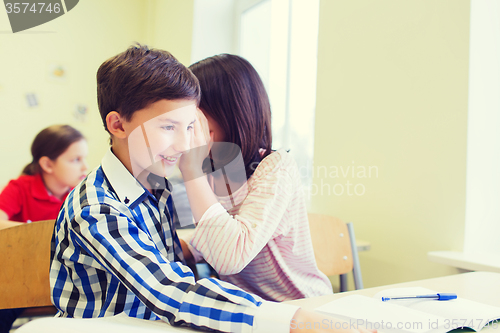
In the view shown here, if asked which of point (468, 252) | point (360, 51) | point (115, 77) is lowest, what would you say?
point (468, 252)

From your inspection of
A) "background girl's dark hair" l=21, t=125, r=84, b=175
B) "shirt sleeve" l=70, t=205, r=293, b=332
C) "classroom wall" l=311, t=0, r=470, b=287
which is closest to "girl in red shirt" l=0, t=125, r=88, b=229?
"background girl's dark hair" l=21, t=125, r=84, b=175

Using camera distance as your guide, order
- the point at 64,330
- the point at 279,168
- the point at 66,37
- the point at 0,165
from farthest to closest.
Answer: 1. the point at 66,37
2. the point at 0,165
3. the point at 279,168
4. the point at 64,330

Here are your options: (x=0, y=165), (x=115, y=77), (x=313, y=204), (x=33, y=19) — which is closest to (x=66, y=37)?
(x=33, y=19)

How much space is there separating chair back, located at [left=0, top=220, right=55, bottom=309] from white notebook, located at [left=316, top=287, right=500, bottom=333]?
24.5 inches

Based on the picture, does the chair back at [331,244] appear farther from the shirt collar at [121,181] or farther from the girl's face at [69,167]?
the girl's face at [69,167]

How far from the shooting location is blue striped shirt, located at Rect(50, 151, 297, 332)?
1.49 feet

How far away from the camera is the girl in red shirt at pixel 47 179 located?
1.76m

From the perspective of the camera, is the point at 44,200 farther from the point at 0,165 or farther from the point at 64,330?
the point at 64,330

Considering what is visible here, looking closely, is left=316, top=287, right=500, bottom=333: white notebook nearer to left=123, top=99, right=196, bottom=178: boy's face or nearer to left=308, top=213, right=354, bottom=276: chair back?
left=123, top=99, right=196, bottom=178: boy's face

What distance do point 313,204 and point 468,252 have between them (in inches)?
28.4

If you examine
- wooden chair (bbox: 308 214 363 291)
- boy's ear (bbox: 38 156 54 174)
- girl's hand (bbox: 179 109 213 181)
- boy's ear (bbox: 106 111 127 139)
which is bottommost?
wooden chair (bbox: 308 214 363 291)

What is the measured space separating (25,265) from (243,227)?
50cm

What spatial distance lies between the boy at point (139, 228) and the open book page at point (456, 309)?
24 cm

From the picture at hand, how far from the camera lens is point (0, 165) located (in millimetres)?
2918
